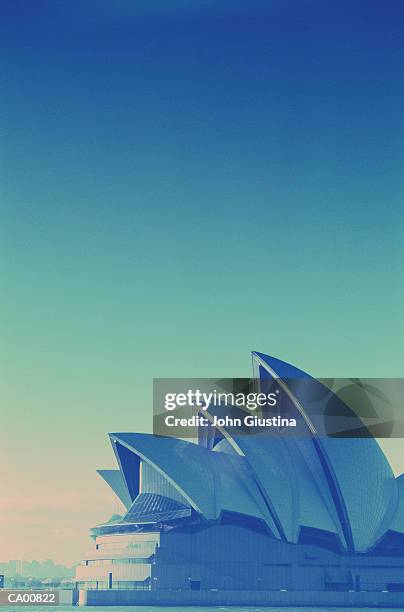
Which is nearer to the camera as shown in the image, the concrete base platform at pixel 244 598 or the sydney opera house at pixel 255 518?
the concrete base platform at pixel 244 598

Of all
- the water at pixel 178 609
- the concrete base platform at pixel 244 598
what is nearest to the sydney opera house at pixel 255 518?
the concrete base platform at pixel 244 598

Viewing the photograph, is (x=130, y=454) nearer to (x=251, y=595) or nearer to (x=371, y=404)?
(x=251, y=595)

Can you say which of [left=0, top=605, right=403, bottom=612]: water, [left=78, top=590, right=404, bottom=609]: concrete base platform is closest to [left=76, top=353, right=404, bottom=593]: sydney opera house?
[left=78, top=590, right=404, bottom=609]: concrete base platform

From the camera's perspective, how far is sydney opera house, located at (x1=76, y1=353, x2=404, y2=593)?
54.2ft

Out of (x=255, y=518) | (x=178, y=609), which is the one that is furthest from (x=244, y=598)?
(x=178, y=609)

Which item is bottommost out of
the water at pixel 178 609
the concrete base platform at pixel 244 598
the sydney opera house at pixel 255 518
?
the water at pixel 178 609

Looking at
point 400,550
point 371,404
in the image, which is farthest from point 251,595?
point 371,404

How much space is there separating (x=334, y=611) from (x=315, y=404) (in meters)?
2.48

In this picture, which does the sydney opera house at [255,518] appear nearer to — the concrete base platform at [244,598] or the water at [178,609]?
the concrete base platform at [244,598]

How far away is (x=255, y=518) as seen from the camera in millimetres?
16969

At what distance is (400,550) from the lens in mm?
17422

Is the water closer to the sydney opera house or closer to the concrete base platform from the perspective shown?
the concrete base platform

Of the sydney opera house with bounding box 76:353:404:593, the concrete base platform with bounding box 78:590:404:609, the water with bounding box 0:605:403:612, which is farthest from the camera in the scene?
the sydney opera house with bounding box 76:353:404:593

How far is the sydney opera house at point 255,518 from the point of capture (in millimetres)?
16516
